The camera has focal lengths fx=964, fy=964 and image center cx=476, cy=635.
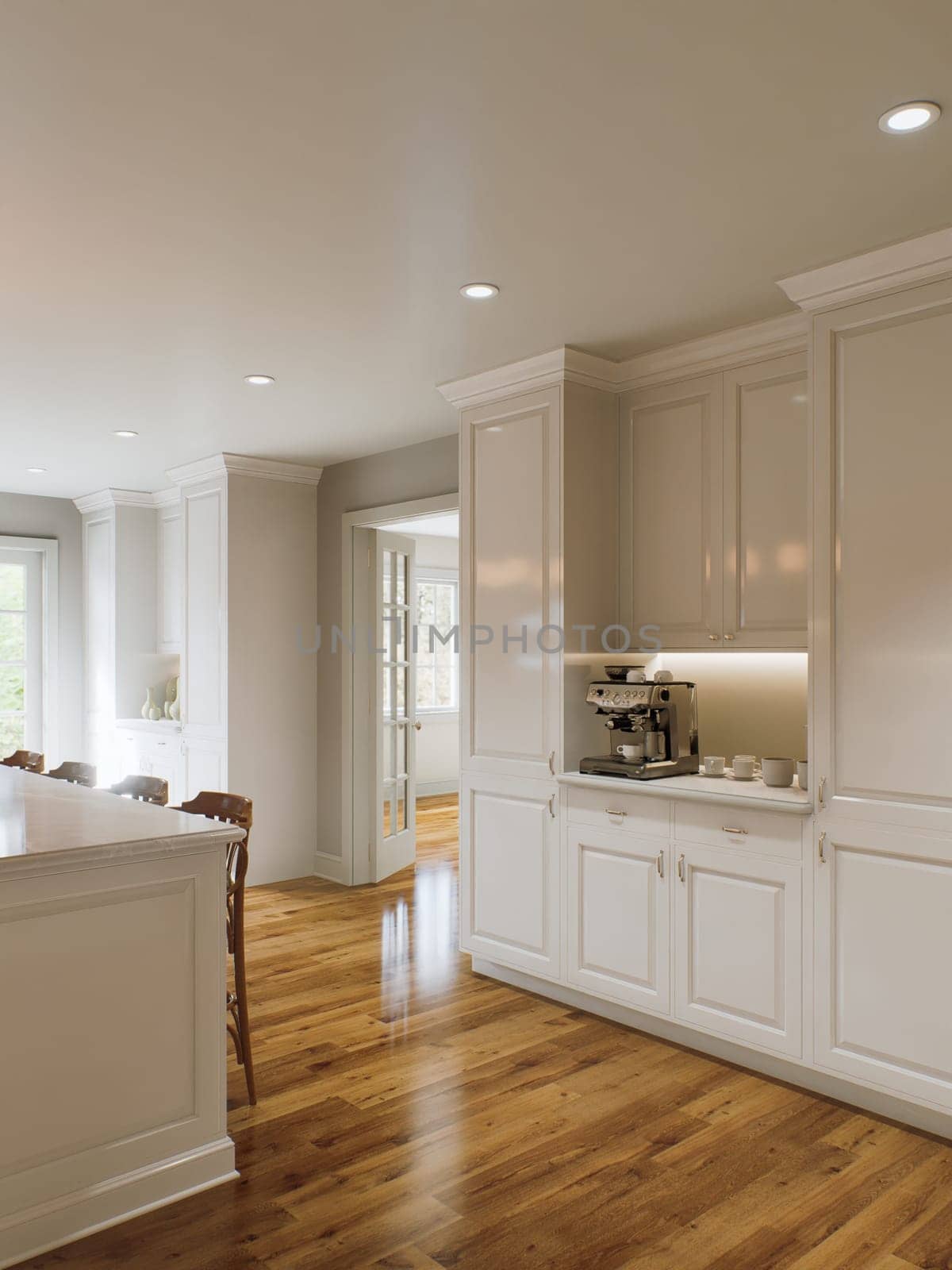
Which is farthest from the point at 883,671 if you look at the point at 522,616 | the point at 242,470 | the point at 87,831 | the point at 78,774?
the point at 242,470

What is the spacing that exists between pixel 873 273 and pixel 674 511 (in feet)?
3.87

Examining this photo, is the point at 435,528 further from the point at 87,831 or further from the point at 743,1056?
the point at 87,831

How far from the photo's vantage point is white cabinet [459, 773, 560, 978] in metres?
3.91

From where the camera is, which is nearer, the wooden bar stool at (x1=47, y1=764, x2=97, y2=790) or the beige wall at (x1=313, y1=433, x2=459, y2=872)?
the wooden bar stool at (x1=47, y1=764, x2=97, y2=790)

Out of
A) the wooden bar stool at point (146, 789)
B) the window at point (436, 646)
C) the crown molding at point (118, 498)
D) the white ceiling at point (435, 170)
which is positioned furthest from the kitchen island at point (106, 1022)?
the window at point (436, 646)

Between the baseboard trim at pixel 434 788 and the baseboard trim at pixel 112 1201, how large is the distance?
675cm

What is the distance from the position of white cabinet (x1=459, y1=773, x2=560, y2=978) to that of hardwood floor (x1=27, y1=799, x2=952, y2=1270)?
241mm

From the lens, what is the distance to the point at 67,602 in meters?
7.46

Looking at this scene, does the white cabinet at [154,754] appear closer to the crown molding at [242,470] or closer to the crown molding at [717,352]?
the crown molding at [242,470]

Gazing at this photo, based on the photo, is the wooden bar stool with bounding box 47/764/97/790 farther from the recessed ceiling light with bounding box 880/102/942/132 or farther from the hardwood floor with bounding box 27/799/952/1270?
the recessed ceiling light with bounding box 880/102/942/132

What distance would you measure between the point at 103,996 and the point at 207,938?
295mm

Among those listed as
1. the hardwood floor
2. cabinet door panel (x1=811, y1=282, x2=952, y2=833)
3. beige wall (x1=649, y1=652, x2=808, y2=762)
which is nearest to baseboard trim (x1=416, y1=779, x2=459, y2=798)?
the hardwood floor

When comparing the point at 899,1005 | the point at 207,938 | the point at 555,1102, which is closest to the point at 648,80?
the point at 207,938

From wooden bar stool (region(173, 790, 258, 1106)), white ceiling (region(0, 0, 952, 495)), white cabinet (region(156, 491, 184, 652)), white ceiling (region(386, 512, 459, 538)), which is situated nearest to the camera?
white ceiling (region(0, 0, 952, 495))
